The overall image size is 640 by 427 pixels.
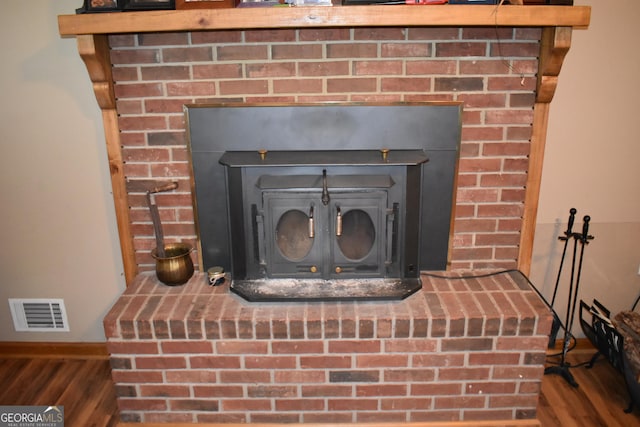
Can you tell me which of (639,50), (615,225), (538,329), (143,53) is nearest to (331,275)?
(538,329)

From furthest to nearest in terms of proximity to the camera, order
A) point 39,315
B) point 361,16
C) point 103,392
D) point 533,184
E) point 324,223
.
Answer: point 39,315 → point 103,392 → point 533,184 → point 324,223 → point 361,16

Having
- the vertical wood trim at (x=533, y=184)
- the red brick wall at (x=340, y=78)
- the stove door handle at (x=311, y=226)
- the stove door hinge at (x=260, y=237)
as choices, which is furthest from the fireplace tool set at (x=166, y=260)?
the vertical wood trim at (x=533, y=184)

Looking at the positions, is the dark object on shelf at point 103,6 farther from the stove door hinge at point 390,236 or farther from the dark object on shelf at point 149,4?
the stove door hinge at point 390,236

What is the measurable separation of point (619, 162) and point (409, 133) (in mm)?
949

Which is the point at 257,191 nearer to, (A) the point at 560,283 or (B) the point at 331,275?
(B) the point at 331,275

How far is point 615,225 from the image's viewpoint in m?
2.18

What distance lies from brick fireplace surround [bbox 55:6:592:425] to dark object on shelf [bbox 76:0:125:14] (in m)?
0.18

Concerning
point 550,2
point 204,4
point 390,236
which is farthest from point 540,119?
point 204,4

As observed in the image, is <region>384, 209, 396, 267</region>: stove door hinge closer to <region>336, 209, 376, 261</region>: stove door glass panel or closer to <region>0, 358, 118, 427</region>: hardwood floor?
<region>336, 209, 376, 261</region>: stove door glass panel

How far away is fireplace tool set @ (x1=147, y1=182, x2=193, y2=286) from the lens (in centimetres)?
197

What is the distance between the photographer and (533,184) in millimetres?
2012

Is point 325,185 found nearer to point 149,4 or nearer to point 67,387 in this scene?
point 149,4

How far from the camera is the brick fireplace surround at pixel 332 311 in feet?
5.96

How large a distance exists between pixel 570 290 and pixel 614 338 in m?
0.26
